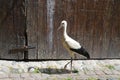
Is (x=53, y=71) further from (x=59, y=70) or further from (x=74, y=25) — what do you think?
(x=74, y=25)

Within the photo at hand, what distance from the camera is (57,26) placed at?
24.6ft

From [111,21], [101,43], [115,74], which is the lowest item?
[115,74]

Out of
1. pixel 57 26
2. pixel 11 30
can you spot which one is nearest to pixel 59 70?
pixel 57 26

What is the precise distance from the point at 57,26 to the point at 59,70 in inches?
38.5

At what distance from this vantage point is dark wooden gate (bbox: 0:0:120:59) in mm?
7375

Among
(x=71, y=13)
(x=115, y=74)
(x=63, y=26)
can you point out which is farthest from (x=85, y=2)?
(x=115, y=74)

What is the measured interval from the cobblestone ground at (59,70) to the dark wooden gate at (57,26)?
10.0 inches

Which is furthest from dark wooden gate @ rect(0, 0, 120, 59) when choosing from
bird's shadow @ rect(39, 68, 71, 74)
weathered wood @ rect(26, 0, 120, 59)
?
bird's shadow @ rect(39, 68, 71, 74)

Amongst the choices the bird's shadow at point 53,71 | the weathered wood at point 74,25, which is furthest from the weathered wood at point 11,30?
the bird's shadow at point 53,71

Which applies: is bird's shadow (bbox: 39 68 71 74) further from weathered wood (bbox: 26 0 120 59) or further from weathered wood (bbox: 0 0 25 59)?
weathered wood (bbox: 0 0 25 59)

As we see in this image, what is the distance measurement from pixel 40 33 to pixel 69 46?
917mm

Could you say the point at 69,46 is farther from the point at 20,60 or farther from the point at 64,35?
the point at 20,60

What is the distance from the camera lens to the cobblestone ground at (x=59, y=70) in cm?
669

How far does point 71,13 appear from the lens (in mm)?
7465
